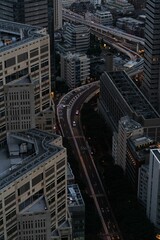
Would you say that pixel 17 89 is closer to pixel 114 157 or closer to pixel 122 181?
pixel 122 181

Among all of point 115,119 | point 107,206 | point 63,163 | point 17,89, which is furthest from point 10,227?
point 115,119

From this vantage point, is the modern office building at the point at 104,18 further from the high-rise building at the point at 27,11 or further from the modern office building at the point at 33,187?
the modern office building at the point at 33,187

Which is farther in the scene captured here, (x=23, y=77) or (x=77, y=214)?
(x=77, y=214)

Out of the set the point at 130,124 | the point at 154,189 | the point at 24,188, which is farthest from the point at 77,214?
the point at 24,188

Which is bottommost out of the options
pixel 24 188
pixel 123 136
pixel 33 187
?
pixel 123 136

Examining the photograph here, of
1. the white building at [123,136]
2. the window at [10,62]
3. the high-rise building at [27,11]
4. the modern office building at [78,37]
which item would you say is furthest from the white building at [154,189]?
the modern office building at [78,37]

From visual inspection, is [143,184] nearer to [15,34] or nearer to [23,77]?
[15,34]
